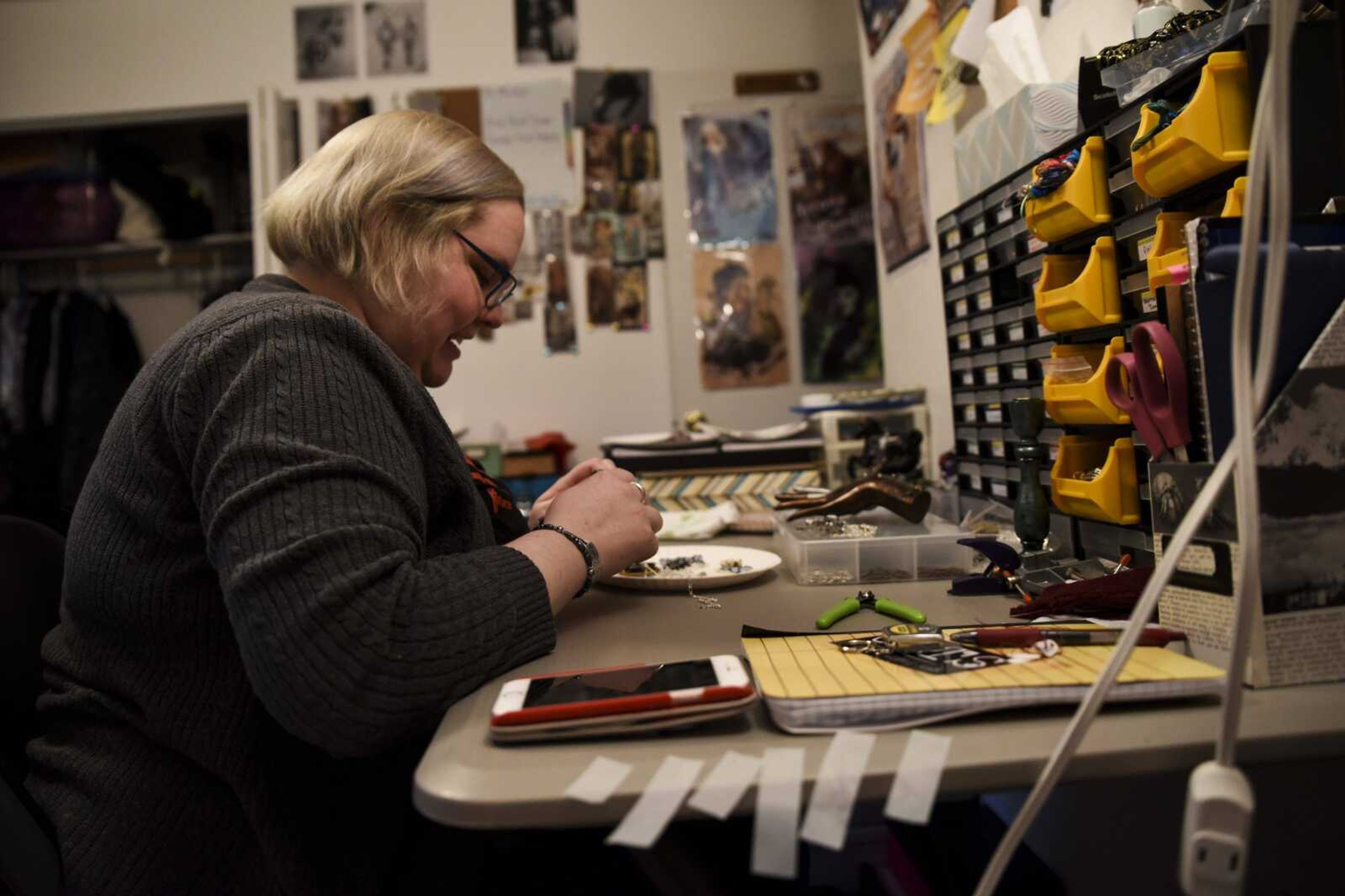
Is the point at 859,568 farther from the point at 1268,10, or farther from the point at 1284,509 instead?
the point at 1268,10

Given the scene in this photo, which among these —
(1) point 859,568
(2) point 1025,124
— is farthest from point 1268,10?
(1) point 859,568

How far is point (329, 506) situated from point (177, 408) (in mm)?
176

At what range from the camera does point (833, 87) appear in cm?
291

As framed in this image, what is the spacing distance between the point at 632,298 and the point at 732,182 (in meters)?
0.51

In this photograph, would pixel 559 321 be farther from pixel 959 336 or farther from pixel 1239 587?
pixel 1239 587

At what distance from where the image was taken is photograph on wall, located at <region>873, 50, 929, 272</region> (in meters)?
1.89

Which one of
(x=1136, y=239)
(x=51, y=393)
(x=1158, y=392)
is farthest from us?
(x=51, y=393)

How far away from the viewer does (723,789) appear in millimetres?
426

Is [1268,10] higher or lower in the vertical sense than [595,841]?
Answer: higher

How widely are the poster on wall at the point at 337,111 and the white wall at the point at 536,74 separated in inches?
1.0

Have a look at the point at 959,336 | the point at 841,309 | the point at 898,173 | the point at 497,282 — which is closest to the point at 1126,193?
the point at 959,336

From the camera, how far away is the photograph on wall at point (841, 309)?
283cm

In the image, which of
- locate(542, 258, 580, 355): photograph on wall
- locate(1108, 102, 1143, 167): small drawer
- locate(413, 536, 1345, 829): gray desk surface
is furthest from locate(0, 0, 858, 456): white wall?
locate(413, 536, 1345, 829): gray desk surface

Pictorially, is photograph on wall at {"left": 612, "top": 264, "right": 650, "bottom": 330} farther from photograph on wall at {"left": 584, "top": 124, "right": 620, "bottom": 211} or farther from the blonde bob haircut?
the blonde bob haircut
